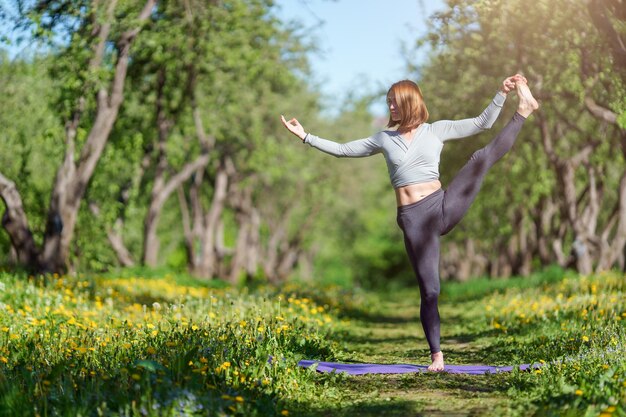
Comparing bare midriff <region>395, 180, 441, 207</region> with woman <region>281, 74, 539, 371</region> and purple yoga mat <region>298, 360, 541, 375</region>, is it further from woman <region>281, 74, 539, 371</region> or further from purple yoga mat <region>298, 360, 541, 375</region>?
purple yoga mat <region>298, 360, 541, 375</region>

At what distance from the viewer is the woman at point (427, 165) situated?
7.61 m

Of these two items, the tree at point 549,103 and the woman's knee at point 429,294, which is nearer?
the woman's knee at point 429,294

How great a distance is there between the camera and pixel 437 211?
7.62 m

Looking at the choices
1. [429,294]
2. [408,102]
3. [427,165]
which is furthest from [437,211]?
[408,102]

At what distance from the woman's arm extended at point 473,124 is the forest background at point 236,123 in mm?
4294

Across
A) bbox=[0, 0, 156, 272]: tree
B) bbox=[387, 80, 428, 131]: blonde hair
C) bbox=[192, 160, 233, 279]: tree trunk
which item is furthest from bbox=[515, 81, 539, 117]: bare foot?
bbox=[192, 160, 233, 279]: tree trunk

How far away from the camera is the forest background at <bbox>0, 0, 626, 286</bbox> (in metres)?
16.1

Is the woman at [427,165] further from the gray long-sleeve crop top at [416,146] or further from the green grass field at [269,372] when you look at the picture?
the green grass field at [269,372]

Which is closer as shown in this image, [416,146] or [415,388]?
[415,388]

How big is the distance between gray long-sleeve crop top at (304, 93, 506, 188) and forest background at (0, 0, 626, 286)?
4.44 metres

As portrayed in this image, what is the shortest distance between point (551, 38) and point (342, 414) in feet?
40.5

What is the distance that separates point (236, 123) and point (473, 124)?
74.4ft

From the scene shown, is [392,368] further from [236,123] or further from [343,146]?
[236,123]

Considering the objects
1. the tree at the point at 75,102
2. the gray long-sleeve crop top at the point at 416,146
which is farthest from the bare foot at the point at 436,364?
the tree at the point at 75,102
